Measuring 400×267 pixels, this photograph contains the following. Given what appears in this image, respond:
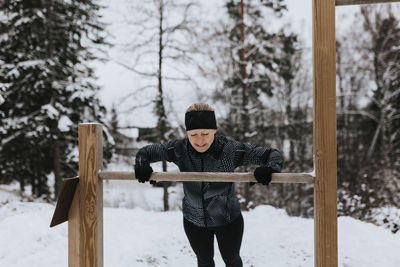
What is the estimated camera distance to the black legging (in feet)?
7.02

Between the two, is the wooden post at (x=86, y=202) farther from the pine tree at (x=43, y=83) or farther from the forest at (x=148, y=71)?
the pine tree at (x=43, y=83)

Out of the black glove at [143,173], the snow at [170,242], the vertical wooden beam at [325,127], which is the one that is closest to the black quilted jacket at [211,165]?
the black glove at [143,173]

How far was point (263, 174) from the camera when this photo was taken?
5.83ft

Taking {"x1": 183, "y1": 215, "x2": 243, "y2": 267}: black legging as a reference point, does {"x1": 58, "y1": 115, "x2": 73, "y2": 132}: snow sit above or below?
above

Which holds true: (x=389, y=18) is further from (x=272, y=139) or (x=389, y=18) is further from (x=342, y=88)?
(x=272, y=139)

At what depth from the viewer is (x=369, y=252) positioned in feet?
14.4

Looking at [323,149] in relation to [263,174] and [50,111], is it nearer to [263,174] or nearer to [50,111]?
[263,174]

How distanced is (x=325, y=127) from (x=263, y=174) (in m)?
0.45

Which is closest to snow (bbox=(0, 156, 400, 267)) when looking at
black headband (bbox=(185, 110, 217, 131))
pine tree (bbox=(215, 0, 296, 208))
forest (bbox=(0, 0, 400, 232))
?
black headband (bbox=(185, 110, 217, 131))

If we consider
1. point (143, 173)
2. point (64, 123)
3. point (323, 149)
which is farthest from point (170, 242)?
point (64, 123)

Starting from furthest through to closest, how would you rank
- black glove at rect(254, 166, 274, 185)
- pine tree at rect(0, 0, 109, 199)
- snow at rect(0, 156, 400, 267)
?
pine tree at rect(0, 0, 109, 199) < snow at rect(0, 156, 400, 267) < black glove at rect(254, 166, 274, 185)

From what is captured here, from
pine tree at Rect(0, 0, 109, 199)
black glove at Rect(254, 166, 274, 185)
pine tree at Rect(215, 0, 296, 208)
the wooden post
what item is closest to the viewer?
black glove at Rect(254, 166, 274, 185)

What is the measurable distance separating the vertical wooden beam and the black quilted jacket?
1.38 feet

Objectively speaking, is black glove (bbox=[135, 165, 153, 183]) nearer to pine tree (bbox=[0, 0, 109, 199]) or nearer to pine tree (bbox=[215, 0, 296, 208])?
pine tree (bbox=[215, 0, 296, 208])
